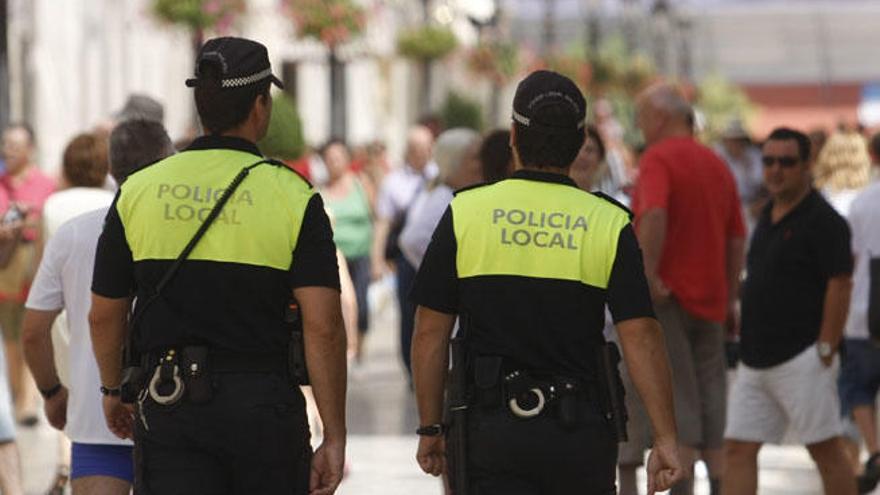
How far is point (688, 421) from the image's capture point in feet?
34.4

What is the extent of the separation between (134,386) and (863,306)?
6.92m

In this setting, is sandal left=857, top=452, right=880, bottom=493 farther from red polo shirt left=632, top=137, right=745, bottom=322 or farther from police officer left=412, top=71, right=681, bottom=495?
police officer left=412, top=71, right=681, bottom=495

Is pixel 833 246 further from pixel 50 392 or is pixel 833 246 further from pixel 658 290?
pixel 50 392

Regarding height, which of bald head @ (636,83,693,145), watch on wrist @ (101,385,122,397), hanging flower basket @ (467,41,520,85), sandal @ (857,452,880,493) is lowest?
sandal @ (857,452,880,493)

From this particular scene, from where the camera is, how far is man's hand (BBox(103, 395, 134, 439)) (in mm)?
6754

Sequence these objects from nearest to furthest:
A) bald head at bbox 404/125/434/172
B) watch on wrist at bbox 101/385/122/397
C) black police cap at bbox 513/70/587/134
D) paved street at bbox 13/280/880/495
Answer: black police cap at bbox 513/70/587/134, watch on wrist at bbox 101/385/122/397, paved street at bbox 13/280/880/495, bald head at bbox 404/125/434/172

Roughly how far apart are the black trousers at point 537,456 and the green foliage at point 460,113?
1331 inches

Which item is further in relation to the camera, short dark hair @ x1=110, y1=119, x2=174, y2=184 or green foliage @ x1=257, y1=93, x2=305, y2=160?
Answer: green foliage @ x1=257, y1=93, x2=305, y2=160

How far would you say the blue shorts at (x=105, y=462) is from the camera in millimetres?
7738

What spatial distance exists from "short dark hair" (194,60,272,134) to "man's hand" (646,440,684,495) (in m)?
1.40

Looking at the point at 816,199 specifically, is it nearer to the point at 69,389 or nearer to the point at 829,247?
the point at 829,247

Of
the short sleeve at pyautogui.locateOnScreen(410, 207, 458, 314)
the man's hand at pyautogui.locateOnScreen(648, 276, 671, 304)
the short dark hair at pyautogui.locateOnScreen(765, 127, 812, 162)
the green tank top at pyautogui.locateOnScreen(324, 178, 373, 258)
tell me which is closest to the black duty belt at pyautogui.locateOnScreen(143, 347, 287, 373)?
the short sleeve at pyautogui.locateOnScreen(410, 207, 458, 314)

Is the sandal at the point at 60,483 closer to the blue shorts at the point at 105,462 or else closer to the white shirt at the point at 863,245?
the blue shorts at the point at 105,462

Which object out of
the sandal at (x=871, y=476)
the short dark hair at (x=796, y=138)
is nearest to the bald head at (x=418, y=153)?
the sandal at (x=871, y=476)
